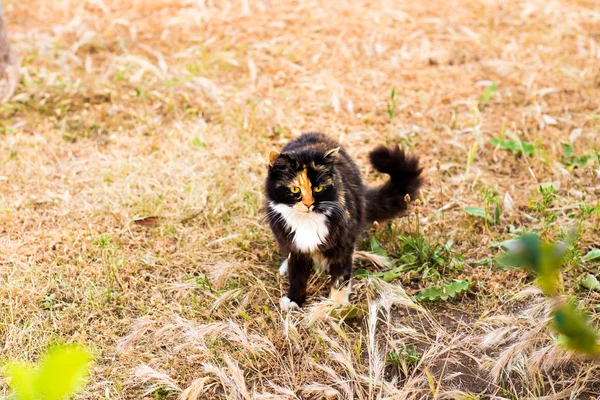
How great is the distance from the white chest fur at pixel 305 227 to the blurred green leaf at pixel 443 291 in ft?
2.27

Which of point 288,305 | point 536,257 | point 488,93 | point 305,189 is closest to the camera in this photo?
point 536,257

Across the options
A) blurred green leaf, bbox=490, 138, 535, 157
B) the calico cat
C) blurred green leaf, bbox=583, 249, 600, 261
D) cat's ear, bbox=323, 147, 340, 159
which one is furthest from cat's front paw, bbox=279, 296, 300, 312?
blurred green leaf, bbox=490, 138, 535, 157

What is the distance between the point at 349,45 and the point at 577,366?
424 cm

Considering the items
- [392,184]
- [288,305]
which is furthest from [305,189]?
[392,184]

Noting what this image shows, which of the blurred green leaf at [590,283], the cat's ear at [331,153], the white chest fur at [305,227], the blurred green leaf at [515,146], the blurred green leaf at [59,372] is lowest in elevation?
the blurred green leaf at [590,283]

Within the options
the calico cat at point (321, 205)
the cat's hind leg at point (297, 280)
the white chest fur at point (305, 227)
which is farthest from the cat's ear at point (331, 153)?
the cat's hind leg at point (297, 280)

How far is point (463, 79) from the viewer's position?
559cm

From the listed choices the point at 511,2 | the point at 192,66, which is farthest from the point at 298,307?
the point at 511,2

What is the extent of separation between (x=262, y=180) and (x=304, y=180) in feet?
4.79

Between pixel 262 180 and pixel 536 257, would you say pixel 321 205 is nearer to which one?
pixel 262 180

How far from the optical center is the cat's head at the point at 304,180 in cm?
297

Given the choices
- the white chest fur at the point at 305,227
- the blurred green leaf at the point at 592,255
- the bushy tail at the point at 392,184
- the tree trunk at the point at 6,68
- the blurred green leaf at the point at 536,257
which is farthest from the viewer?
the tree trunk at the point at 6,68

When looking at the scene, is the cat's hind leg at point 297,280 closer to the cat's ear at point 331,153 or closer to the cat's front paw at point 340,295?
the cat's front paw at point 340,295

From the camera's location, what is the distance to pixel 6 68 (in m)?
5.29
